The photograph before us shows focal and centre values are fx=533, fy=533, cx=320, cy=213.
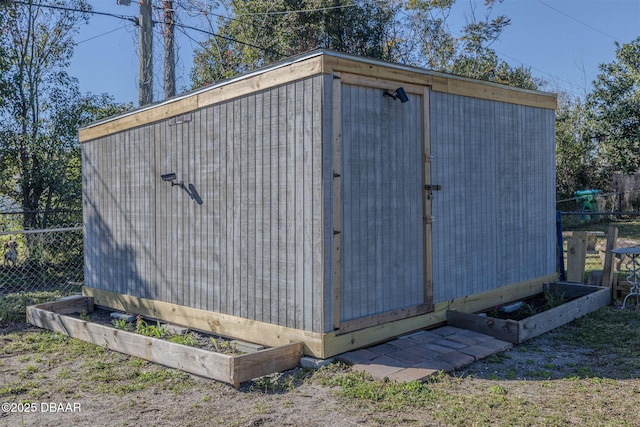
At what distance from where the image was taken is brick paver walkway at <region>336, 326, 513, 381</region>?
3.93 meters

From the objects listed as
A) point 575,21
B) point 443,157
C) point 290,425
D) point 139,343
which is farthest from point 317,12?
point 290,425

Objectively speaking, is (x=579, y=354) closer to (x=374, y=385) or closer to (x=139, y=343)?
(x=374, y=385)

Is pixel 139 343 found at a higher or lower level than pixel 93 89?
lower

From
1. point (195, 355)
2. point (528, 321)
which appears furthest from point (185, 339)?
point (528, 321)

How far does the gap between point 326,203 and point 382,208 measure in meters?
0.69

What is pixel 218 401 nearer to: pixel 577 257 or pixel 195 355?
pixel 195 355

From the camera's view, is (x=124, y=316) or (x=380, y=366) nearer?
(x=380, y=366)

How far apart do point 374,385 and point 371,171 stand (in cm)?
178

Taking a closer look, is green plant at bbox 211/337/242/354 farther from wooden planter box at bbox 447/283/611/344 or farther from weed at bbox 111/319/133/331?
wooden planter box at bbox 447/283/611/344

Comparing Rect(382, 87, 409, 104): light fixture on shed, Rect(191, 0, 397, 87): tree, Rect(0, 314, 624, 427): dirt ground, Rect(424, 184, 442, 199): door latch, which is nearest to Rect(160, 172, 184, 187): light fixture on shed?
Rect(0, 314, 624, 427): dirt ground

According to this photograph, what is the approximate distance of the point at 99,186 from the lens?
677 cm

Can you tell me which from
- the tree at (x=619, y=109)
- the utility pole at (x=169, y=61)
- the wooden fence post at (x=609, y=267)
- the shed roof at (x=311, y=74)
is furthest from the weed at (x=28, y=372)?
the tree at (x=619, y=109)

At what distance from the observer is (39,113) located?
10422 mm

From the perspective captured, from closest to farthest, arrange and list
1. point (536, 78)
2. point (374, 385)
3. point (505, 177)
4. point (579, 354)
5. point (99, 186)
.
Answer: point (374, 385)
point (579, 354)
point (505, 177)
point (99, 186)
point (536, 78)
